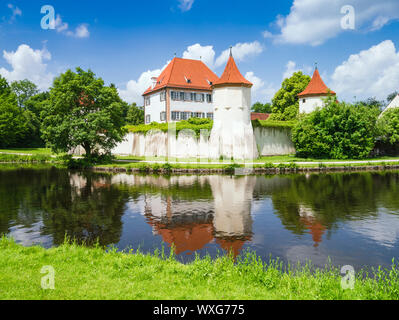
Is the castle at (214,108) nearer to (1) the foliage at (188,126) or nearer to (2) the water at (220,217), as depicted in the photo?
(1) the foliage at (188,126)

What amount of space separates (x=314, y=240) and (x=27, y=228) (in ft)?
30.2

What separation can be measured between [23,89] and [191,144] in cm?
6263

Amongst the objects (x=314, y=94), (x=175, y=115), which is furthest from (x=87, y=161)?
(x=314, y=94)

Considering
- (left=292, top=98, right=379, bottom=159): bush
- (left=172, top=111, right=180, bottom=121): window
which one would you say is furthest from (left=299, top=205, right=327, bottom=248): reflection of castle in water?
(left=172, top=111, right=180, bottom=121): window

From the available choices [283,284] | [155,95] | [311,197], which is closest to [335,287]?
[283,284]

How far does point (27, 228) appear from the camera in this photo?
10641 mm

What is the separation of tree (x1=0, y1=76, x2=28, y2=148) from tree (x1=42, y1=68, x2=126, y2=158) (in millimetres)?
26453

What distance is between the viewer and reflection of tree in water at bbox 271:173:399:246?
11.4 m

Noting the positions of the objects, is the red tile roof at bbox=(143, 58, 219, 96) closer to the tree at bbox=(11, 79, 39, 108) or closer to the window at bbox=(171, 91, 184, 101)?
the window at bbox=(171, 91, 184, 101)

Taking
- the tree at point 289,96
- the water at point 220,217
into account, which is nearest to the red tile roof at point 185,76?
the tree at point 289,96

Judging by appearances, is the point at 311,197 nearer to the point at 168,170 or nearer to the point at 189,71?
the point at 168,170

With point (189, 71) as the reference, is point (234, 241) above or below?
below

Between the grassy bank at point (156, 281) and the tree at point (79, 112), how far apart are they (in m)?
23.9

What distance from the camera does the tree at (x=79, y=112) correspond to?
2944 centimetres
